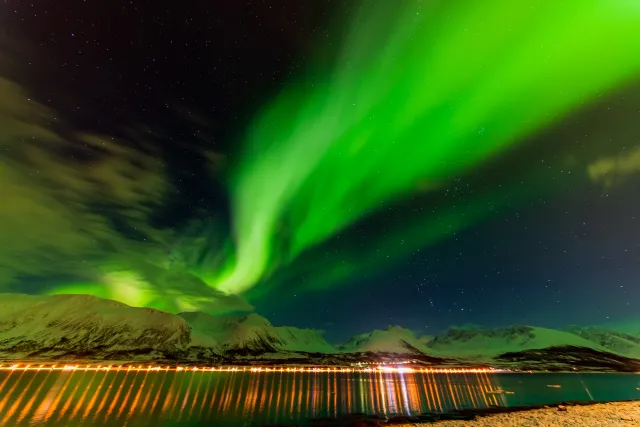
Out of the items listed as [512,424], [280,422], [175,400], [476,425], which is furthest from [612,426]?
[175,400]

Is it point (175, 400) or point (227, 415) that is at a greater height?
point (175, 400)

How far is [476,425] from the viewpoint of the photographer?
157 ft

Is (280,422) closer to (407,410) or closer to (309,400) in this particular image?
(407,410)

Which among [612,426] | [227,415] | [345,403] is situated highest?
[345,403]

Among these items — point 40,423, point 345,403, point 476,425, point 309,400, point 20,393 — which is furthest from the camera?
point 20,393

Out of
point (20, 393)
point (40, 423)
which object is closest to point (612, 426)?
point (40, 423)

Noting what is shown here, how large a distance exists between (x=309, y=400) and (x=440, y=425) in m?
66.4

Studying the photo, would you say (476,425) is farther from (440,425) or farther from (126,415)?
(126,415)

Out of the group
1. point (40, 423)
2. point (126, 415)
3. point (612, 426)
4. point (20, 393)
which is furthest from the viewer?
point (20, 393)

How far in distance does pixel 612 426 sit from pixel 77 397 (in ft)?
442

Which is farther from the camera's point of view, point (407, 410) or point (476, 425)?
point (407, 410)

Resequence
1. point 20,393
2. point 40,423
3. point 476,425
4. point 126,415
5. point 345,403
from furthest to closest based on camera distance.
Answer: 1. point 20,393
2. point 345,403
3. point 126,415
4. point 40,423
5. point 476,425

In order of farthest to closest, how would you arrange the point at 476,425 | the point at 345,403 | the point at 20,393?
the point at 20,393
the point at 345,403
the point at 476,425

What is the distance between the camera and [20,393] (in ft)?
374
